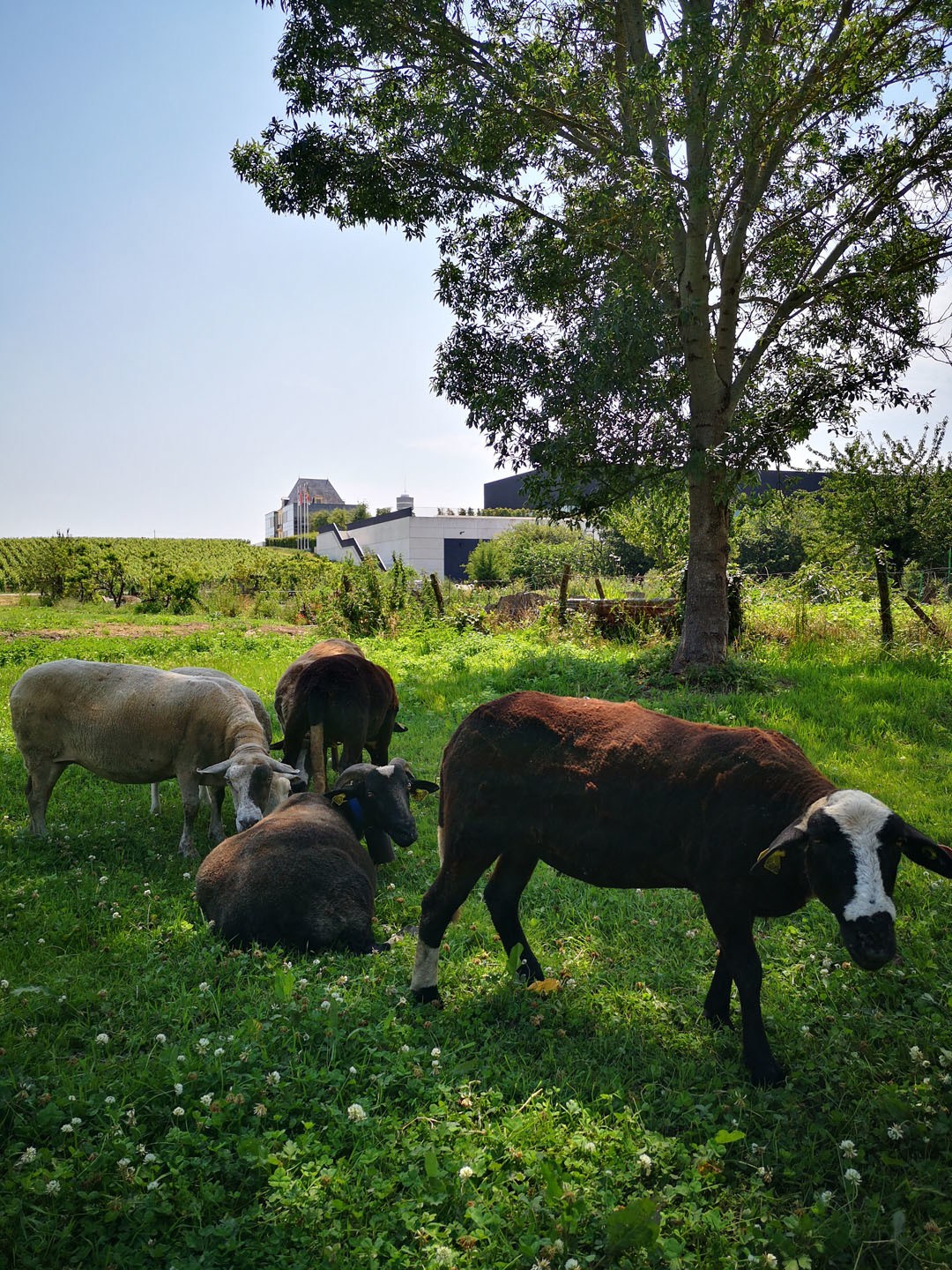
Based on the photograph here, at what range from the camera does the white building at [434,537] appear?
221ft

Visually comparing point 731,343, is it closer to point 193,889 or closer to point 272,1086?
point 193,889

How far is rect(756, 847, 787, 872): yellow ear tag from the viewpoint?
3594 millimetres

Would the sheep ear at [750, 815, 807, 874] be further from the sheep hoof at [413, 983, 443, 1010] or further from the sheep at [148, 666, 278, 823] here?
the sheep at [148, 666, 278, 823]

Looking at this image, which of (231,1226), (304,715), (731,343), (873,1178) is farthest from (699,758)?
(731,343)

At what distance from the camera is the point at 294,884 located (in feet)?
17.0

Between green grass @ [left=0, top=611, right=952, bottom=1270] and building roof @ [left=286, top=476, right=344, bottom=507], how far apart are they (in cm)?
11682

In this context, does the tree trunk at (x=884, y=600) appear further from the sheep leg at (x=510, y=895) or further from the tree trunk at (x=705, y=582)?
the sheep leg at (x=510, y=895)

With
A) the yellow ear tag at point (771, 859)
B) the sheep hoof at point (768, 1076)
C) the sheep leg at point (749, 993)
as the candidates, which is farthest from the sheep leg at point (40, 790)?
the yellow ear tag at point (771, 859)

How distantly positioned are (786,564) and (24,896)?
134 feet

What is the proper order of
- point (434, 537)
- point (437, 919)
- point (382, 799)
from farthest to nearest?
point (434, 537) < point (382, 799) < point (437, 919)

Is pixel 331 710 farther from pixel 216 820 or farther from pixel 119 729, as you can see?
pixel 119 729

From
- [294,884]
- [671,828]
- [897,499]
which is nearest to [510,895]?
[671,828]

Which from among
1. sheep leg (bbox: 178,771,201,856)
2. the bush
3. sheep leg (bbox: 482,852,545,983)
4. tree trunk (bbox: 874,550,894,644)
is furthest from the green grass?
the bush

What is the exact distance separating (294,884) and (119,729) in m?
3.09
